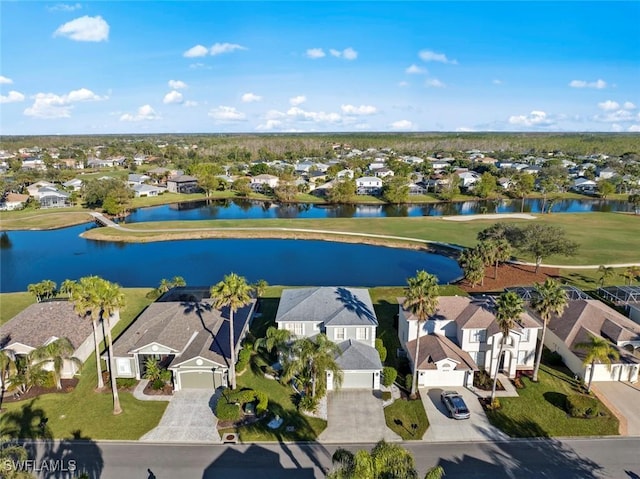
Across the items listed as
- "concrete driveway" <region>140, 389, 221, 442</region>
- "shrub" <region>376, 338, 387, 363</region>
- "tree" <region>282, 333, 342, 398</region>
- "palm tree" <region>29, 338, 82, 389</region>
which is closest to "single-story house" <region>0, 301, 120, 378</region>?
"palm tree" <region>29, 338, 82, 389</region>

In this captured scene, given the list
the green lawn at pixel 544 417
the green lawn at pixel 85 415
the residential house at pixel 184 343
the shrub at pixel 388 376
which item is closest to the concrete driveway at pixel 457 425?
the green lawn at pixel 544 417

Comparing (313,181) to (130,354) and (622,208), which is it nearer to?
(622,208)

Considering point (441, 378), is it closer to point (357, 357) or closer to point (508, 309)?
point (357, 357)

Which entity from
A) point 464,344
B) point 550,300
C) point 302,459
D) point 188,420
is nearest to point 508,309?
point 550,300

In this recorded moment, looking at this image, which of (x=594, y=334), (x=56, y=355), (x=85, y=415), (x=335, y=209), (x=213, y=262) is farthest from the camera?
(x=335, y=209)

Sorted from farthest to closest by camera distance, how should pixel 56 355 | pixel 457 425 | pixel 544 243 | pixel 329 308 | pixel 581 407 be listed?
pixel 544 243, pixel 329 308, pixel 56 355, pixel 581 407, pixel 457 425

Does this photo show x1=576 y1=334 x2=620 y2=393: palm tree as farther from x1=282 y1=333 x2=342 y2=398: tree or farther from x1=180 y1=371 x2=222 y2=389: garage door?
x1=180 y1=371 x2=222 y2=389: garage door
